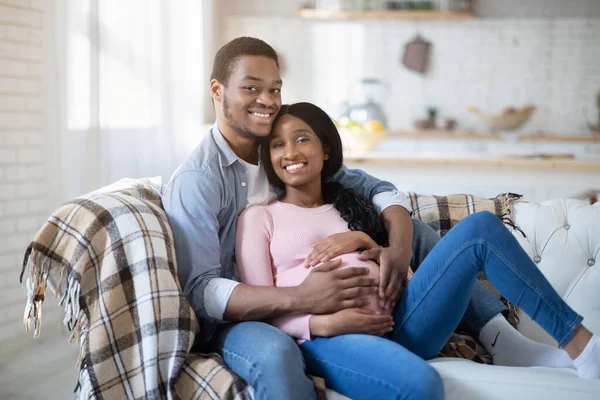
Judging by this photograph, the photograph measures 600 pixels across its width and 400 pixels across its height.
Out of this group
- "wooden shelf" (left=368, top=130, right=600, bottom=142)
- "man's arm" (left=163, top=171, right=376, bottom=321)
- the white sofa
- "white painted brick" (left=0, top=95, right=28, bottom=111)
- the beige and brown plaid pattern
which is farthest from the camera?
"wooden shelf" (left=368, top=130, right=600, bottom=142)

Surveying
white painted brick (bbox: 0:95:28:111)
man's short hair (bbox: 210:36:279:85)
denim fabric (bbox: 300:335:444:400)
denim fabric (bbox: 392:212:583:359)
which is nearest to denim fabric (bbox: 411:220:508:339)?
denim fabric (bbox: 392:212:583:359)

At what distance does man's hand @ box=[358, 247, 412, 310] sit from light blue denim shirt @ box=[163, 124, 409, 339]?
0.39m

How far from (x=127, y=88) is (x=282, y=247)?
2.18m

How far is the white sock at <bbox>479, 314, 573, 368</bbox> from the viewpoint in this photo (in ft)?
6.16

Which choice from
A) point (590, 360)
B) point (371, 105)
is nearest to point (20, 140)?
point (590, 360)

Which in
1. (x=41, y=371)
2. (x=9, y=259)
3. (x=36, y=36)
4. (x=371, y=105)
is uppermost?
(x=36, y=36)

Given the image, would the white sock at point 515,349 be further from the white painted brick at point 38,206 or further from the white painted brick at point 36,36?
the white painted brick at point 36,36

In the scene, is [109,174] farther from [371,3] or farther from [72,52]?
[371,3]

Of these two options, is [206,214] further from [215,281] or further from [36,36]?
[36,36]

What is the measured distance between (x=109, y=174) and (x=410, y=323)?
2259 mm

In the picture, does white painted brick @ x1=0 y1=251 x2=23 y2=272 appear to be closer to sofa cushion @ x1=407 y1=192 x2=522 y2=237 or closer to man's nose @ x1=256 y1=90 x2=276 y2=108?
man's nose @ x1=256 y1=90 x2=276 y2=108

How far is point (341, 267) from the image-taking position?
1890mm

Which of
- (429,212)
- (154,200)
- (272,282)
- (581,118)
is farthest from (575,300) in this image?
(581,118)

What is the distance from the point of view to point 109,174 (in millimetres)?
3670
